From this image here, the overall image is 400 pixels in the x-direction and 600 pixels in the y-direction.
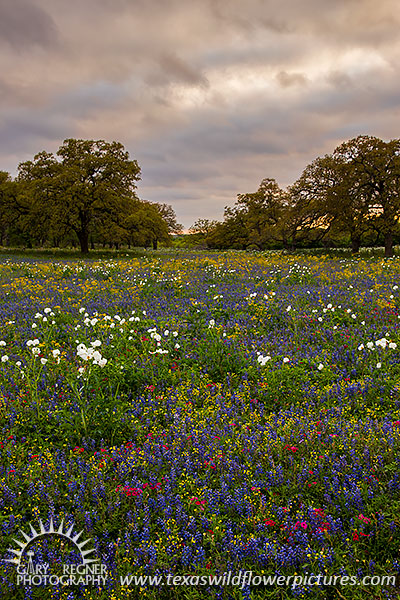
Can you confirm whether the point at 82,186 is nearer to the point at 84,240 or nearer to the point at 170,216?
the point at 84,240

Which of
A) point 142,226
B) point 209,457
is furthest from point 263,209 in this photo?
point 209,457

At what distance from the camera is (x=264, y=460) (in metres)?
3.50

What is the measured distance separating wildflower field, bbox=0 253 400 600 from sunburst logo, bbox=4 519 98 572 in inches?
2.2

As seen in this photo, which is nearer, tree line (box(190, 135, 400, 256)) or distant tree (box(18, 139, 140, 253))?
tree line (box(190, 135, 400, 256))

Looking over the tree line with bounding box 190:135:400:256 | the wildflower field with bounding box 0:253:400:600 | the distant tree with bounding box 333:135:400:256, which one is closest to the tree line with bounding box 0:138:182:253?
the tree line with bounding box 190:135:400:256

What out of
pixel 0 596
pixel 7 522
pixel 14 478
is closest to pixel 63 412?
pixel 14 478

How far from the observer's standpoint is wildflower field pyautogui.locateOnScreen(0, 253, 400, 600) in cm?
255

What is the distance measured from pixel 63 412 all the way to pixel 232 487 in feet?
7.84

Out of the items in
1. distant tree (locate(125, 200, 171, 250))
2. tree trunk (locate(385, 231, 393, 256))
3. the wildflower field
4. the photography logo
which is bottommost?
the photography logo

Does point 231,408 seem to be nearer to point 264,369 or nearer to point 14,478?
point 264,369

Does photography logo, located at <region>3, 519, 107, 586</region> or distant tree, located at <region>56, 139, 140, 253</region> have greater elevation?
distant tree, located at <region>56, 139, 140, 253</region>

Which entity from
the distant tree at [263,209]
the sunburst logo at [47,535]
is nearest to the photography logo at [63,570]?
the sunburst logo at [47,535]

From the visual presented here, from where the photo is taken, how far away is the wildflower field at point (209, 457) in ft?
8.36

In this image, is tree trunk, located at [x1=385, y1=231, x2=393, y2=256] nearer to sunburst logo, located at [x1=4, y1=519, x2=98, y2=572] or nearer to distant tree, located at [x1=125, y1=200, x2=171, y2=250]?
distant tree, located at [x1=125, y1=200, x2=171, y2=250]
